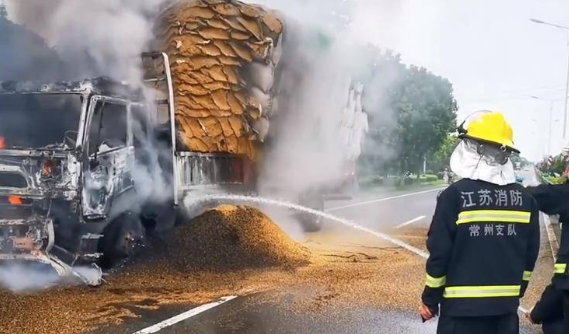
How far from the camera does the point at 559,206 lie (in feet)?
12.8

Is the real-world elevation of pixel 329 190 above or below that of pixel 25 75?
below

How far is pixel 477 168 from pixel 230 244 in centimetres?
547

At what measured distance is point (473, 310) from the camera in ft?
10.5

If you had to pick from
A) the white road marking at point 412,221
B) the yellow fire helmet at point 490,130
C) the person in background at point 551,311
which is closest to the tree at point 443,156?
the white road marking at point 412,221

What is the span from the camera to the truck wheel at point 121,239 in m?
7.36

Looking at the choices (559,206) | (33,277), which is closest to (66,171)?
(33,277)

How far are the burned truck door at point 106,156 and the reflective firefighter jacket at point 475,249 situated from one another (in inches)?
175

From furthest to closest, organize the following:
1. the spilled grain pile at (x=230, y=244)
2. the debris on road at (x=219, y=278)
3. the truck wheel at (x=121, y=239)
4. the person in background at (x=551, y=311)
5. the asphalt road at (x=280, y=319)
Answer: the spilled grain pile at (x=230, y=244), the truck wheel at (x=121, y=239), the debris on road at (x=219, y=278), the asphalt road at (x=280, y=319), the person in background at (x=551, y=311)

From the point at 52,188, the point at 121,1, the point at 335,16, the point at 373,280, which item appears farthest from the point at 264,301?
the point at 335,16

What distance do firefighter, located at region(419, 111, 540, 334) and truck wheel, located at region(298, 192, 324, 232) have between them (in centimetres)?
897

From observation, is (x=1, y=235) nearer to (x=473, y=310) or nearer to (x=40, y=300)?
(x=40, y=300)

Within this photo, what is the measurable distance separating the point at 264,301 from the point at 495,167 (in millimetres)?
3826

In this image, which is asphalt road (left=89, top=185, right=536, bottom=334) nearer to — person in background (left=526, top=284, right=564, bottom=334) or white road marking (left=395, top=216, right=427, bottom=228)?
person in background (left=526, top=284, right=564, bottom=334)

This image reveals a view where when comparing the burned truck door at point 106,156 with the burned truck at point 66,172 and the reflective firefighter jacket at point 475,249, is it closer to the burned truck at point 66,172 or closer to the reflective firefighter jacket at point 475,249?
the burned truck at point 66,172
